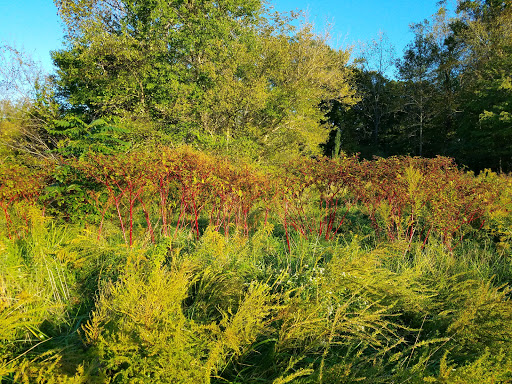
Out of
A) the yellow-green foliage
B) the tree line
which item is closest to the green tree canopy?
the tree line

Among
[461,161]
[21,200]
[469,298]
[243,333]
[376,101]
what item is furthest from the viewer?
[376,101]

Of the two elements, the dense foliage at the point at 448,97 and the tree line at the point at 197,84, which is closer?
the tree line at the point at 197,84

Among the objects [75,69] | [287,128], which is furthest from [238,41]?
[75,69]

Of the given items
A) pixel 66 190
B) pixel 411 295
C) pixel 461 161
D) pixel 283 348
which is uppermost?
pixel 461 161

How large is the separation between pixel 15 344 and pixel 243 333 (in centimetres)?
174

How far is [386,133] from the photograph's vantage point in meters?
30.7

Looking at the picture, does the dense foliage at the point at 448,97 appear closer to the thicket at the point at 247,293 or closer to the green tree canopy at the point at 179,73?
the green tree canopy at the point at 179,73

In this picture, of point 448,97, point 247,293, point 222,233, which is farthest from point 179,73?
point 448,97

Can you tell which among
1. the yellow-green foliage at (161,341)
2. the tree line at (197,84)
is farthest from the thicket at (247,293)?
the tree line at (197,84)

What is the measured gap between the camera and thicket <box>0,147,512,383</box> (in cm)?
192

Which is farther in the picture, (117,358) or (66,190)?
(66,190)

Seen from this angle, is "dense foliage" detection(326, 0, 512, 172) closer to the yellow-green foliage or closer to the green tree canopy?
the green tree canopy

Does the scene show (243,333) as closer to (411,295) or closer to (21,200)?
(411,295)

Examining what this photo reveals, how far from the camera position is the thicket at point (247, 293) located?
1.92 metres
